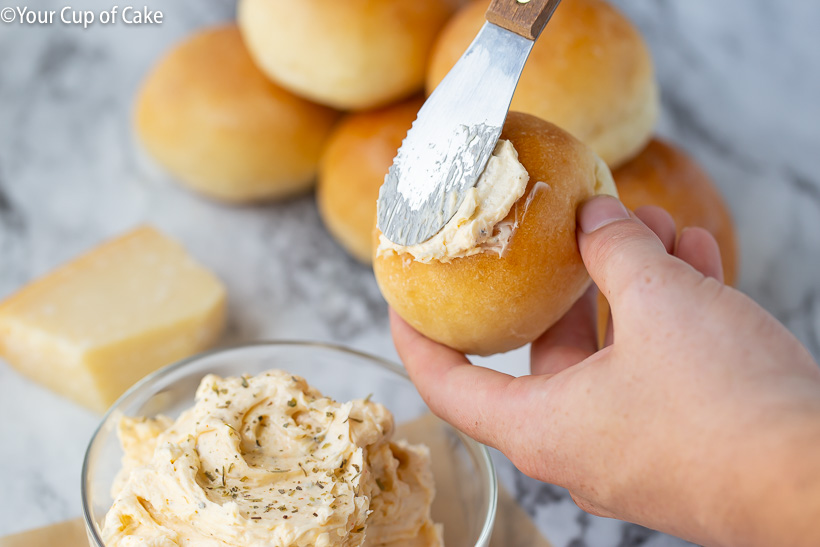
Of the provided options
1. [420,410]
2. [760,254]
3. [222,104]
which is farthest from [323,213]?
[760,254]

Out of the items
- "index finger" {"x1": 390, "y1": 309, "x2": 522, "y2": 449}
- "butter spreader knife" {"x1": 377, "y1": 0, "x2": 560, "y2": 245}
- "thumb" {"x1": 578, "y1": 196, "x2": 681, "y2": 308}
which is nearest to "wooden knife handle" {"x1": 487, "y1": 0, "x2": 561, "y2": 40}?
"butter spreader knife" {"x1": 377, "y1": 0, "x2": 560, "y2": 245}

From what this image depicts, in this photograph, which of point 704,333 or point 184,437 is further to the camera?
point 184,437

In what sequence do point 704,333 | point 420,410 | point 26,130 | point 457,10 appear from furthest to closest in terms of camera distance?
point 26,130
point 457,10
point 420,410
point 704,333

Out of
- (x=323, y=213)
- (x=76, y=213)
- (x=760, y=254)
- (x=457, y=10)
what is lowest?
(x=76, y=213)

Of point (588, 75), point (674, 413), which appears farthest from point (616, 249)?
point (588, 75)

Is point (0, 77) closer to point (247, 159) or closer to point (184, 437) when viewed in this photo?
point (247, 159)

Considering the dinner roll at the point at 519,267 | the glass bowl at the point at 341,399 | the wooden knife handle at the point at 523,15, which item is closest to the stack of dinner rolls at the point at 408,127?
the dinner roll at the point at 519,267

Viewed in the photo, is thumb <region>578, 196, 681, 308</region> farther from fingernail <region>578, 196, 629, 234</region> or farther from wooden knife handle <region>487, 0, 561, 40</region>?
wooden knife handle <region>487, 0, 561, 40</region>
